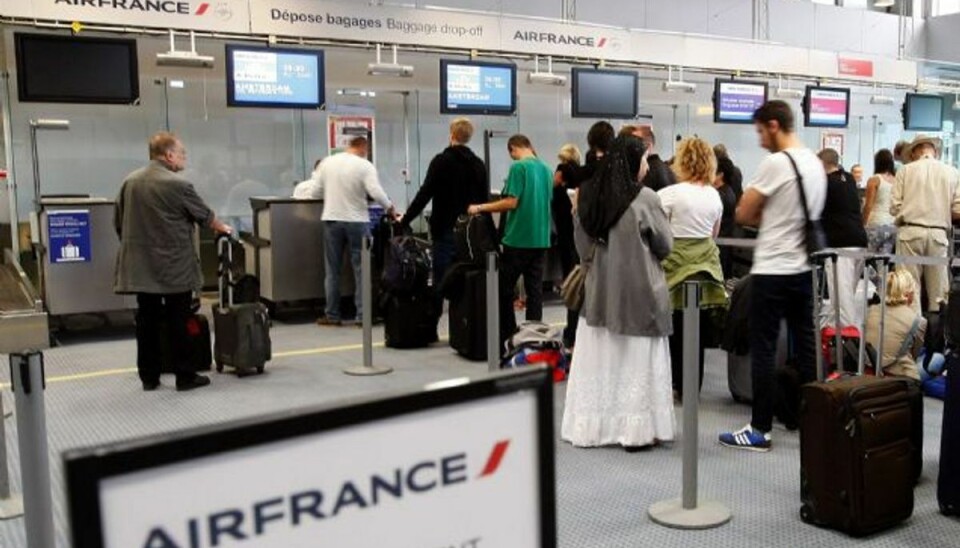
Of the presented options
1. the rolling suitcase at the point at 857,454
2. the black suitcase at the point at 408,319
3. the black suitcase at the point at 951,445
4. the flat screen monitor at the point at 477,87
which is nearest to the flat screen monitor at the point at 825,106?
the flat screen monitor at the point at 477,87

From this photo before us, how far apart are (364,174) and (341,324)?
4.27ft

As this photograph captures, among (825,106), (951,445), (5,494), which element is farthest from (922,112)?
(5,494)

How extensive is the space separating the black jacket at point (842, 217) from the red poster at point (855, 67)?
769cm

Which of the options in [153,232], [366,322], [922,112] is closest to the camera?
[153,232]

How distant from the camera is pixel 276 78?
8.01 metres

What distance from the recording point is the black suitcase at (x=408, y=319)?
6.58m

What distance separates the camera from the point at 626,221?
3.94m

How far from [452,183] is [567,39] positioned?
3.82 metres

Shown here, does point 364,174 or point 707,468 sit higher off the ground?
point 364,174

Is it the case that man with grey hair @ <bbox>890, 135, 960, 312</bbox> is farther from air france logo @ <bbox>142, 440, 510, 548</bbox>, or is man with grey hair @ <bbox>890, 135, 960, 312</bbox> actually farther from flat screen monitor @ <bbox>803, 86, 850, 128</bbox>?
air france logo @ <bbox>142, 440, 510, 548</bbox>

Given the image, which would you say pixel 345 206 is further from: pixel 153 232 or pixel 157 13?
pixel 153 232

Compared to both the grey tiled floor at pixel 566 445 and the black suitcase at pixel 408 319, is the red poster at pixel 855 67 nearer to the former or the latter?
the grey tiled floor at pixel 566 445

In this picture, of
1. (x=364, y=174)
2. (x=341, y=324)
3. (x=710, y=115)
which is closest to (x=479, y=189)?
(x=364, y=174)

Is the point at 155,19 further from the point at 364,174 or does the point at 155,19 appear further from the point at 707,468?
the point at 707,468
